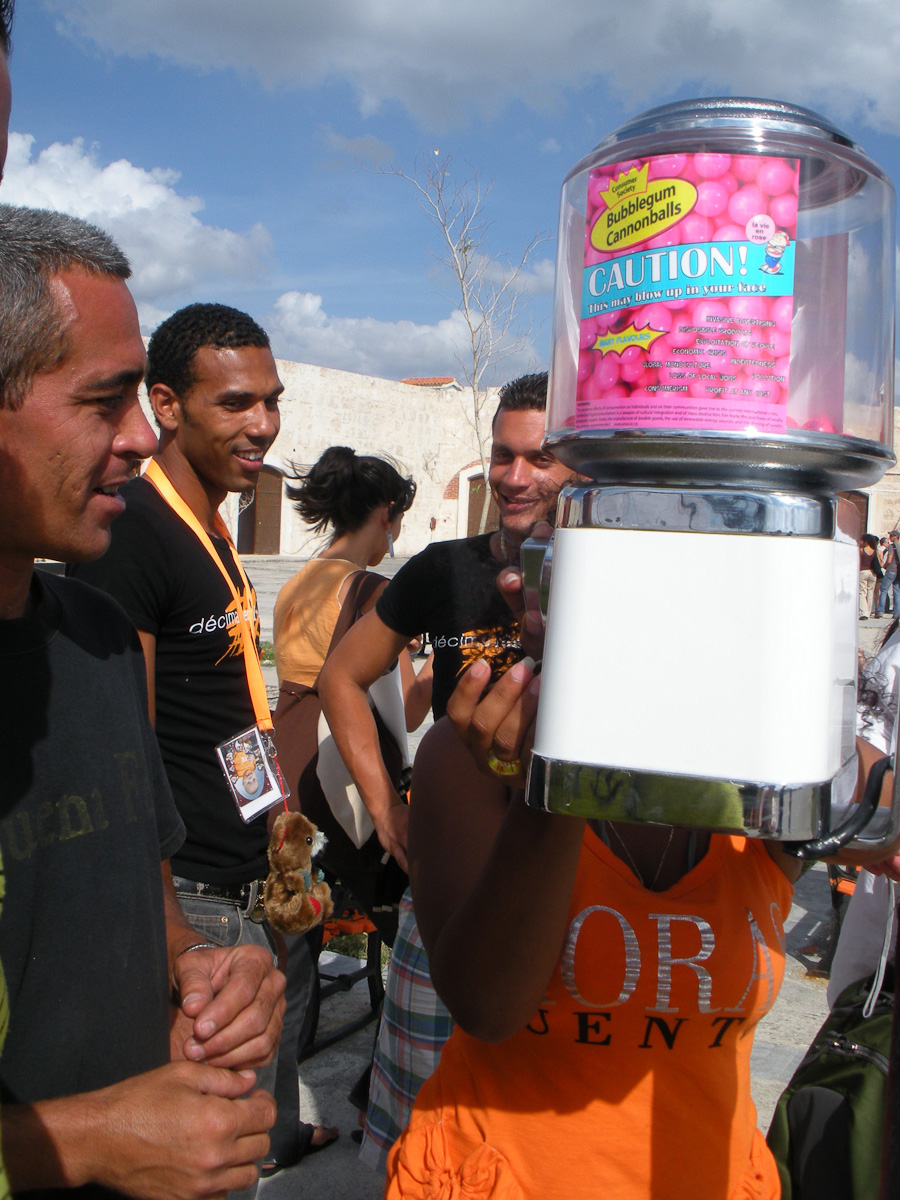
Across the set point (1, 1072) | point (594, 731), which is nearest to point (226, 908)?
point (1, 1072)

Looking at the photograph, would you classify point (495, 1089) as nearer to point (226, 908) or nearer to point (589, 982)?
point (589, 982)

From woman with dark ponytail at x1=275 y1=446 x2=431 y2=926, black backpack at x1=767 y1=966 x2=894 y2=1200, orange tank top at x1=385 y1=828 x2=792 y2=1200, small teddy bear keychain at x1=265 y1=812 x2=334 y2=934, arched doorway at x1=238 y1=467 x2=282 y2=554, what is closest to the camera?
orange tank top at x1=385 y1=828 x2=792 y2=1200

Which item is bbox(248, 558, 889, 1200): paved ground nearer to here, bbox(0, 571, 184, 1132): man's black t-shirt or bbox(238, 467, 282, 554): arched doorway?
bbox(0, 571, 184, 1132): man's black t-shirt

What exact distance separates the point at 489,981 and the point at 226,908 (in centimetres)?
119

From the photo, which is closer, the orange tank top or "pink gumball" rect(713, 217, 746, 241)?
"pink gumball" rect(713, 217, 746, 241)

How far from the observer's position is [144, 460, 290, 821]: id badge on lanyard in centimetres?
219

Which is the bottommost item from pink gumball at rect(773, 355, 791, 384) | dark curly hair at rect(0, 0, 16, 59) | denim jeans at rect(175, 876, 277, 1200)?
denim jeans at rect(175, 876, 277, 1200)

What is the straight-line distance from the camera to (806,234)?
3.09 ft

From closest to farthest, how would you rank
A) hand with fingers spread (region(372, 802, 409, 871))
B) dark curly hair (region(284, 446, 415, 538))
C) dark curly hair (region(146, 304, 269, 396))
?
hand with fingers spread (region(372, 802, 409, 871)), dark curly hair (region(146, 304, 269, 396)), dark curly hair (region(284, 446, 415, 538))

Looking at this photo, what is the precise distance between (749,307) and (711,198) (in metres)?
0.10

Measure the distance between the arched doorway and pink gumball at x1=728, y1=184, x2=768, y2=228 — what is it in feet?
79.2

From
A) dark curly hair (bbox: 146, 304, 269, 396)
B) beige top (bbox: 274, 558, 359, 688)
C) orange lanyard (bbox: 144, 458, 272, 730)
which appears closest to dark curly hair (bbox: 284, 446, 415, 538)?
beige top (bbox: 274, 558, 359, 688)

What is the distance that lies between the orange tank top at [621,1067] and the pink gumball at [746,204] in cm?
86

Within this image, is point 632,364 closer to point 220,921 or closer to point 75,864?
point 75,864
